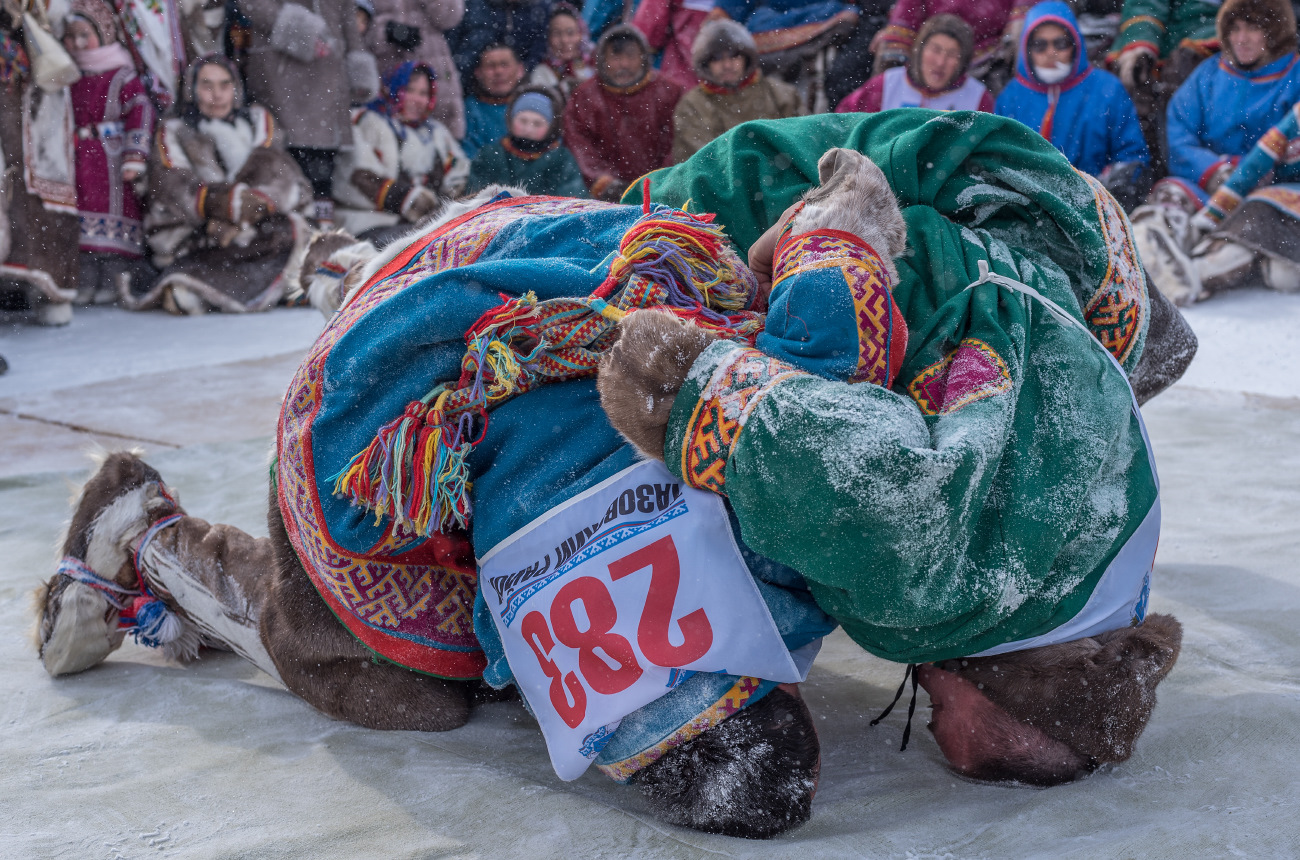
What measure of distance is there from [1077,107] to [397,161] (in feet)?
14.6

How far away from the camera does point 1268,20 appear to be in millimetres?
6344

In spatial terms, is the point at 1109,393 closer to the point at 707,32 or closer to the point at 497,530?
the point at 497,530

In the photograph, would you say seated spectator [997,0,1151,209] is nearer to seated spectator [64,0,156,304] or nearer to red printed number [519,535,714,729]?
seated spectator [64,0,156,304]

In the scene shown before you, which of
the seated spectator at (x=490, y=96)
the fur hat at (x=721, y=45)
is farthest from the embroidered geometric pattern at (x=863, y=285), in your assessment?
the seated spectator at (x=490, y=96)

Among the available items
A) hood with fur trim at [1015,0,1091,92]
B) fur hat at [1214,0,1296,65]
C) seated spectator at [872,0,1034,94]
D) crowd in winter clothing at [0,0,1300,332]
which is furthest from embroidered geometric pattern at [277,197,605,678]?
fur hat at [1214,0,1296,65]

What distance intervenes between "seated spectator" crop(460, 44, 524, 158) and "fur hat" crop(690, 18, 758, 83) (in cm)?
176

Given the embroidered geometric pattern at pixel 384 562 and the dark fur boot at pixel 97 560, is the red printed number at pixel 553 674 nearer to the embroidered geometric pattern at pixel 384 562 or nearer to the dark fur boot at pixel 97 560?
the embroidered geometric pattern at pixel 384 562

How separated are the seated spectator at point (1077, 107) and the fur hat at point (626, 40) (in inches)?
91.1

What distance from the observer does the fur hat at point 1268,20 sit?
629 cm

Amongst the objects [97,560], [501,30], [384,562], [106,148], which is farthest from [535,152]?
[384,562]

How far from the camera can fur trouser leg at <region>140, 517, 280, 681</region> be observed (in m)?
1.92

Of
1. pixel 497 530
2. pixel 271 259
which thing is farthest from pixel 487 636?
pixel 271 259

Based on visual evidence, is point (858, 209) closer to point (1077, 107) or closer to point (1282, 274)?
point (1282, 274)

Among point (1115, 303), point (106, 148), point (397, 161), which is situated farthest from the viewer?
point (397, 161)
